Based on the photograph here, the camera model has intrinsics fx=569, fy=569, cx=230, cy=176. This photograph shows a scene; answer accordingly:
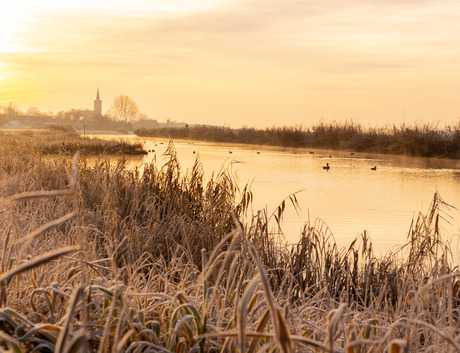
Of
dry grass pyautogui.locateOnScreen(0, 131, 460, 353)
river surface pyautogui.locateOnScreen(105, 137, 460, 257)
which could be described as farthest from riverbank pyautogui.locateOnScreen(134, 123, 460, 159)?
dry grass pyautogui.locateOnScreen(0, 131, 460, 353)

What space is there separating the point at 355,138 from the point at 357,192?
17.5 metres

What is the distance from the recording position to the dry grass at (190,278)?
1.80 metres

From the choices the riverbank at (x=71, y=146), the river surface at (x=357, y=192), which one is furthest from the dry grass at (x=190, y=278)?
the riverbank at (x=71, y=146)

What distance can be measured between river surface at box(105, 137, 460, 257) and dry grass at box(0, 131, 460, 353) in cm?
59

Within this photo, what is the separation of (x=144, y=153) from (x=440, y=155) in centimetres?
1347

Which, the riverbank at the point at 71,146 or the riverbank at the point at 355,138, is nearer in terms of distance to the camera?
the riverbank at the point at 71,146

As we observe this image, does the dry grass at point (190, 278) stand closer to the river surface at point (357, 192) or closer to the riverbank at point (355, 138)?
the river surface at point (357, 192)

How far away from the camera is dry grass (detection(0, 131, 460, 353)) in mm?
1796

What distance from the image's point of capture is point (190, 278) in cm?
480

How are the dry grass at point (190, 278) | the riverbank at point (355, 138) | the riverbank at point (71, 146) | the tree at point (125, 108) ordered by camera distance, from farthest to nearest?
the tree at point (125, 108), the riverbank at point (355, 138), the riverbank at point (71, 146), the dry grass at point (190, 278)

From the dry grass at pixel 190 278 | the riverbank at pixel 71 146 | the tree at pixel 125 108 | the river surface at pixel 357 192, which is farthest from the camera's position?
the tree at pixel 125 108

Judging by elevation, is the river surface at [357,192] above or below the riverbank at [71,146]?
below

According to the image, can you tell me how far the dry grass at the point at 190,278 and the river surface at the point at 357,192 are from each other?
0.59 m

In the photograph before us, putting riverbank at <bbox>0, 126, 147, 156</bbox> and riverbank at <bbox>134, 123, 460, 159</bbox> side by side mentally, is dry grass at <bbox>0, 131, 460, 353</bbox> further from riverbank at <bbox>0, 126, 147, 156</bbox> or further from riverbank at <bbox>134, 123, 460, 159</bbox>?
riverbank at <bbox>134, 123, 460, 159</bbox>
